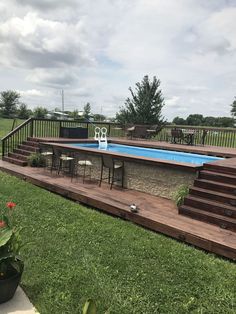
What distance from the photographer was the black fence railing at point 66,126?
416 inches

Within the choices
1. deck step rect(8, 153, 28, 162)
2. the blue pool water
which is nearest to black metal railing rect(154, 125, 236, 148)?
the blue pool water

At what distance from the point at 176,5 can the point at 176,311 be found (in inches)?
335

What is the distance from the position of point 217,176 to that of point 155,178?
4.42 feet

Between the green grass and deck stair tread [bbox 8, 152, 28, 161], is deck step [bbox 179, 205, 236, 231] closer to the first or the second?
the green grass

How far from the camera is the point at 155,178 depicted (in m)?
6.05

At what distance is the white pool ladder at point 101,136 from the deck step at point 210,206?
21.4 ft

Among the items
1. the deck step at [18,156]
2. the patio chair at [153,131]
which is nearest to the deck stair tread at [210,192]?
the deck step at [18,156]

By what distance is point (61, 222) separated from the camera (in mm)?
4629

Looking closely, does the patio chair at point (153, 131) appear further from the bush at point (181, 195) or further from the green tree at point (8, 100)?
the green tree at point (8, 100)

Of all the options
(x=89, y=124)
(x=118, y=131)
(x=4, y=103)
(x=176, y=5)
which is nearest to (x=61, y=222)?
(x=176, y=5)

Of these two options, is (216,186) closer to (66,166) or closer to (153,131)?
(66,166)

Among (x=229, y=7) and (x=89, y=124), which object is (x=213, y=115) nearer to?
(x=89, y=124)

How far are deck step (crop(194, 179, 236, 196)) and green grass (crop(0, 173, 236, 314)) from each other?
1.23 metres

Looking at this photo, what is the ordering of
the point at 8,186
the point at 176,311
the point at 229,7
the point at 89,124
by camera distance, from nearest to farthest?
the point at 176,311 < the point at 8,186 < the point at 229,7 < the point at 89,124
